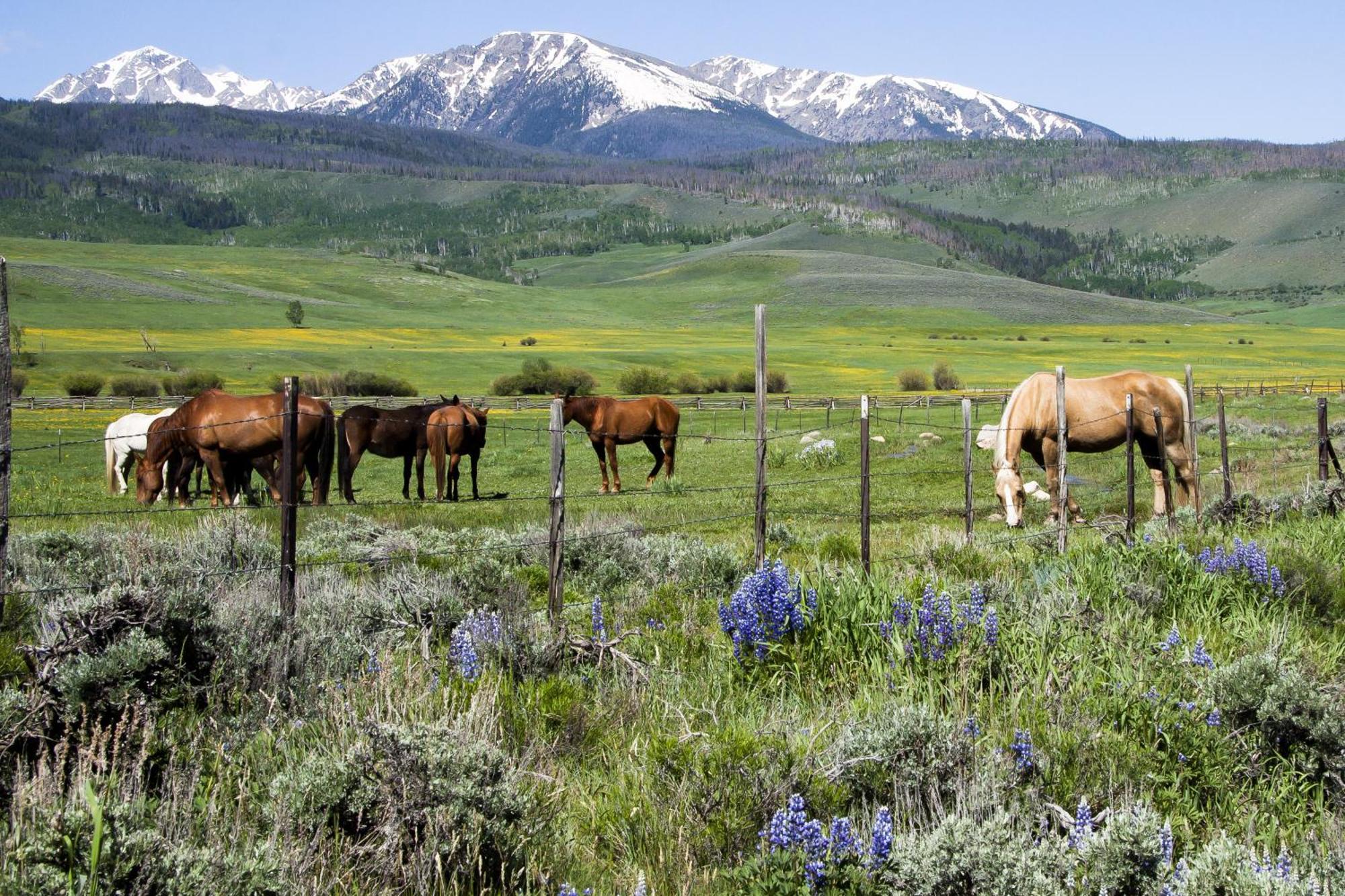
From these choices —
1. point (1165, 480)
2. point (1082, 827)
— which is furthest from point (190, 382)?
point (1082, 827)

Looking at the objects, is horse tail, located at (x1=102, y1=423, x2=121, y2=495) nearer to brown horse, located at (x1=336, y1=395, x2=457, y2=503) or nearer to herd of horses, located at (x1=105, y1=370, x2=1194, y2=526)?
herd of horses, located at (x1=105, y1=370, x2=1194, y2=526)

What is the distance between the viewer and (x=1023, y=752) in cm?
422

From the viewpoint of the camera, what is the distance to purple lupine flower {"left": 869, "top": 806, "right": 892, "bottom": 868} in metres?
3.34

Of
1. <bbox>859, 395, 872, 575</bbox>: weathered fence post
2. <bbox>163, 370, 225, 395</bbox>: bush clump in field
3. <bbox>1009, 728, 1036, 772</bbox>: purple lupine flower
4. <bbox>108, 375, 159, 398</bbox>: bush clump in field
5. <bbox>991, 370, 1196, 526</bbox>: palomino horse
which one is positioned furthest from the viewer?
<bbox>163, 370, 225, 395</bbox>: bush clump in field

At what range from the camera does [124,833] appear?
124 inches

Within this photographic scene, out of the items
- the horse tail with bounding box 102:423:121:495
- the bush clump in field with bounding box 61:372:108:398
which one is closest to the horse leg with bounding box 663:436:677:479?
the horse tail with bounding box 102:423:121:495

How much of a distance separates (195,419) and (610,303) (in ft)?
498

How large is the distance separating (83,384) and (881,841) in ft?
203

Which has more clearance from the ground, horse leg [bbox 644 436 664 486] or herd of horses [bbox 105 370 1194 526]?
herd of horses [bbox 105 370 1194 526]

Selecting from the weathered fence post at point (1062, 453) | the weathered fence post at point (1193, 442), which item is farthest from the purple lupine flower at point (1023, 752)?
the weathered fence post at point (1193, 442)

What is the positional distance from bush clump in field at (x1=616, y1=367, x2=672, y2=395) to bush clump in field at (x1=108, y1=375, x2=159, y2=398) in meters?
25.9

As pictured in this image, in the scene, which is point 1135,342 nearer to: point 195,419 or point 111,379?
point 111,379

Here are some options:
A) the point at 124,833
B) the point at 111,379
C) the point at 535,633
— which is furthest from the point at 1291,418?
the point at 111,379

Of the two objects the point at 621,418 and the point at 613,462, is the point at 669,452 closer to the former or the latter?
the point at 621,418
